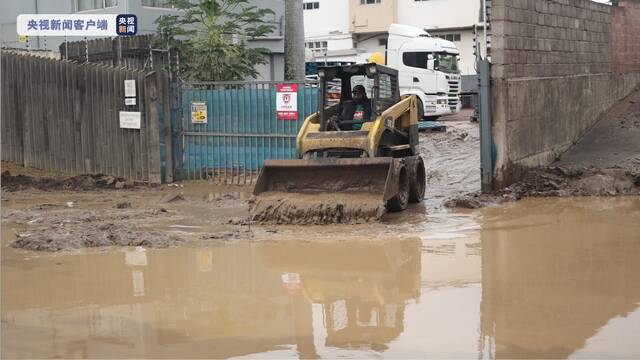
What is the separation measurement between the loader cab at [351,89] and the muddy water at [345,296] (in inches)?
97.1

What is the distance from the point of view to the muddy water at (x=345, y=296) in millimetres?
6898

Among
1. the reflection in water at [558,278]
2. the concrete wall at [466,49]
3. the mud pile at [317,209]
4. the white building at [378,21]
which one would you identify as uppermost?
the white building at [378,21]

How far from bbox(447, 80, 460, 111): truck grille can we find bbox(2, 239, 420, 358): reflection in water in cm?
1967

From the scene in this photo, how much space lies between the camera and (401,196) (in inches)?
546

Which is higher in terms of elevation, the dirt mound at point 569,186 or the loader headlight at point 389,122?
the loader headlight at point 389,122

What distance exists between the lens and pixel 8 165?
66.0ft

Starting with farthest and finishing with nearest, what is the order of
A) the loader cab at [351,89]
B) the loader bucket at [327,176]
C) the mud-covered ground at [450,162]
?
the mud-covered ground at [450,162] < the loader cab at [351,89] < the loader bucket at [327,176]

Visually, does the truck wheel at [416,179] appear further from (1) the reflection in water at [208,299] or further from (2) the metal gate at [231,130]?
(1) the reflection in water at [208,299]

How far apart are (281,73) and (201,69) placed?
41.6 ft

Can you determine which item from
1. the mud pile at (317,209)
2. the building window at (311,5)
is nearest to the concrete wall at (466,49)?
the building window at (311,5)

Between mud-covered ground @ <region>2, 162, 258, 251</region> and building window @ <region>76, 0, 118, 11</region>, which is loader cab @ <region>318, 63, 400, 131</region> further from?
building window @ <region>76, 0, 118, 11</region>

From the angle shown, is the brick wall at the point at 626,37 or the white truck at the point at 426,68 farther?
the white truck at the point at 426,68

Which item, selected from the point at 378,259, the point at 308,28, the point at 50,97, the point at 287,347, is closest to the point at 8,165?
the point at 50,97

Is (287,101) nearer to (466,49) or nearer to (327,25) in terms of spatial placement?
(466,49)
